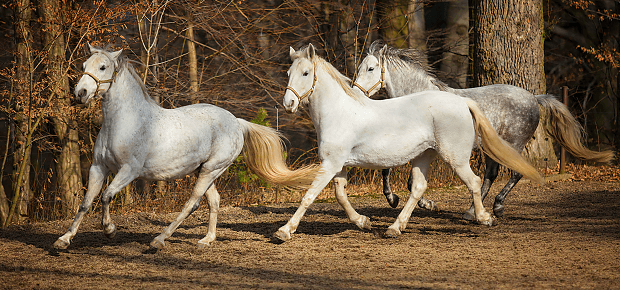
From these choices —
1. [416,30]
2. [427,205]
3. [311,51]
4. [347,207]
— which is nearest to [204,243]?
[347,207]

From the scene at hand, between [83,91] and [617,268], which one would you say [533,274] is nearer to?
[617,268]

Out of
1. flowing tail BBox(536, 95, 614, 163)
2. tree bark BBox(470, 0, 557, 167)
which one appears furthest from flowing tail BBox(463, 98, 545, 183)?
tree bark BBox(470, 0, 557, 167)

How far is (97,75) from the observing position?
4.82 meters

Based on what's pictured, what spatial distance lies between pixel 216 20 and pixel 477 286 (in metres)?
Answer: 7.75

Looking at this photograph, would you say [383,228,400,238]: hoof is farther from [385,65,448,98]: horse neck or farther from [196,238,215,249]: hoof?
[385,65,448,98]: horse neck

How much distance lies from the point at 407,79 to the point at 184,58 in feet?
18.9

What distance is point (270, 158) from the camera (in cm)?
575

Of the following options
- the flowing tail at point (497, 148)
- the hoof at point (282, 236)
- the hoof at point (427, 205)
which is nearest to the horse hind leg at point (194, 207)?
the hoof at point (282, 236)

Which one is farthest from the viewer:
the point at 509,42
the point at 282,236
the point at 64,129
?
the point at 509,42

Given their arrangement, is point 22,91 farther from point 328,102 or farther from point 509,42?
point 509,42

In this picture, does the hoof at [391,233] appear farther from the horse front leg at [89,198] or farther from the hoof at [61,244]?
the hoof at [61,244]

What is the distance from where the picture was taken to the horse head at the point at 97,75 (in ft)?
15.5

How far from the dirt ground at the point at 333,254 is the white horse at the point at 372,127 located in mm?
525

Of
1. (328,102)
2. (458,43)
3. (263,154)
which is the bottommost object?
(263,154)
